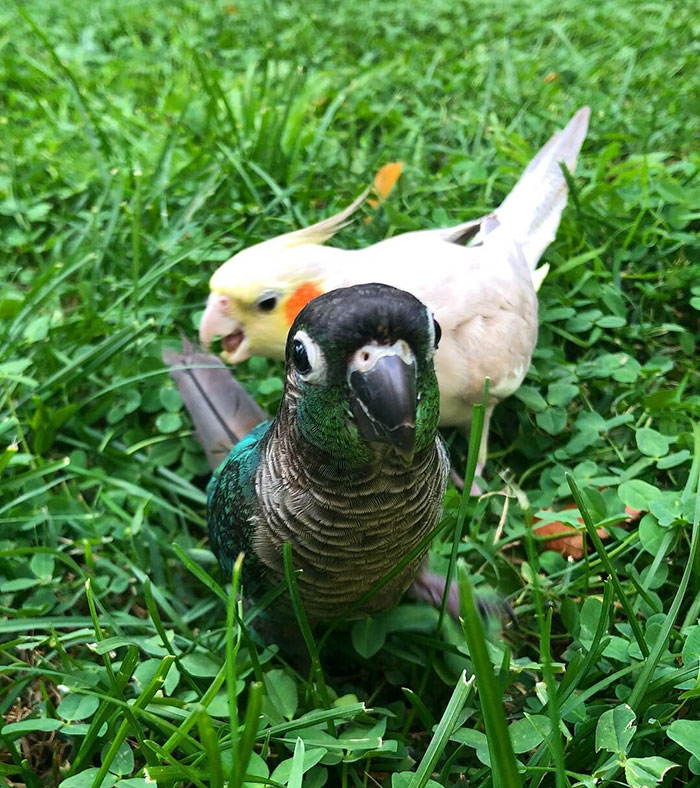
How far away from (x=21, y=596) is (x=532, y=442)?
1.47m

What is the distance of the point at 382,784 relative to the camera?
1417mm

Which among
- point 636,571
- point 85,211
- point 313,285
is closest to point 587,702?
point 636,571

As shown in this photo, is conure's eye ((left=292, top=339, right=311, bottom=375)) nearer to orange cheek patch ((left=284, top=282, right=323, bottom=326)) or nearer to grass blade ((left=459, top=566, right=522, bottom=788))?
grass blade ((left=459, top=566, right=522, bottom=788))

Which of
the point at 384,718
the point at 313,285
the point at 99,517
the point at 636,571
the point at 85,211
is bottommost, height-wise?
the point at 636,571

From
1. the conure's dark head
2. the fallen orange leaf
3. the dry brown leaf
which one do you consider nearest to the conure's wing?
the conure's dark head

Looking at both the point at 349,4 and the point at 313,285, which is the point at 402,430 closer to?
the point at 313,285

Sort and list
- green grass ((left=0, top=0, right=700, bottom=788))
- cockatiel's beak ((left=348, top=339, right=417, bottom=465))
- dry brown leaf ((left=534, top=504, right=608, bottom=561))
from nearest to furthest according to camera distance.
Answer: cockatiel's beak ((left=348, top=339, right=417, bottom=465)), green grass ((left=0, top=0, right=700, bottom=788)), dry brown leaf ((left=534, top=504, right=608, bottom=561))

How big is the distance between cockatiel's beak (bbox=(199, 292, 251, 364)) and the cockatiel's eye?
0.10 metres

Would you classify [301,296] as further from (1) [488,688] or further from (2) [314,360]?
(1) [488,688]

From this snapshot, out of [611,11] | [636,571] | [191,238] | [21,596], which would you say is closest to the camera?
[636,571]

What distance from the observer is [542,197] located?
2395 mm

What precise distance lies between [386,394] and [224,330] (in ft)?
3.79

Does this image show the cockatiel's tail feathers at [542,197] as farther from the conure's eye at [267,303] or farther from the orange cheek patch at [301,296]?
the conure's eye at [267,303]

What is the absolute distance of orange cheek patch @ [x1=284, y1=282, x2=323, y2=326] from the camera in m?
2.02
